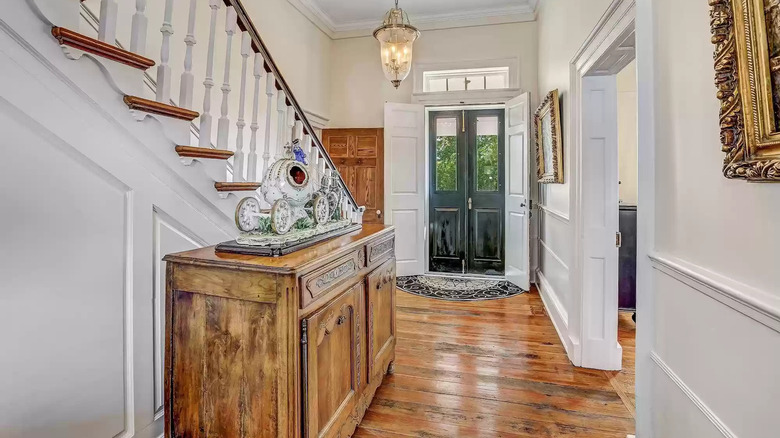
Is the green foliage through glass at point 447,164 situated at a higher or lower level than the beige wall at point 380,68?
lower

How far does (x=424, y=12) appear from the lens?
5.05 m

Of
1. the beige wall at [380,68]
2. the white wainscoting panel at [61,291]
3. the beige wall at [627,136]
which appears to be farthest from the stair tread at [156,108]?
the beige wall at [627,136]

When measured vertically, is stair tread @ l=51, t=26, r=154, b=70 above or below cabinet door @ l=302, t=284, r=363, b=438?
above

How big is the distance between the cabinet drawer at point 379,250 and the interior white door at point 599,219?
132 cm

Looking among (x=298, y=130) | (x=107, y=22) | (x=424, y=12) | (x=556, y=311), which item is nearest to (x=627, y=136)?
(x=556, y=311)

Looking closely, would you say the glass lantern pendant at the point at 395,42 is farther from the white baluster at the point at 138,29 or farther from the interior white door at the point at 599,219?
the white baluster at the point at 138,29

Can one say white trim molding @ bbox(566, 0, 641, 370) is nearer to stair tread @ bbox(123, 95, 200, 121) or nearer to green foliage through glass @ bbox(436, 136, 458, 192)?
stair tread @ bbox(123, 95, 200, 121)

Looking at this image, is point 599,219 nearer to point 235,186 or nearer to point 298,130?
point 298,130

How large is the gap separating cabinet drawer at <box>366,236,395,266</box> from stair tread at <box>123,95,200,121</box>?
39.1 inches

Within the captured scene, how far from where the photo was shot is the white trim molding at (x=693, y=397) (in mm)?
1059

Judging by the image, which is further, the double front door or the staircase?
the double front door

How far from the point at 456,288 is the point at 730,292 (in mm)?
3738

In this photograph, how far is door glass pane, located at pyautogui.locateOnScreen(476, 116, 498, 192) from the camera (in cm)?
536

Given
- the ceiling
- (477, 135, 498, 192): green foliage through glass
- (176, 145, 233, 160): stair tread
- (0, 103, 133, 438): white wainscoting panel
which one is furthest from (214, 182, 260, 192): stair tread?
(477, 135, 498, 192): green foliage through glass
